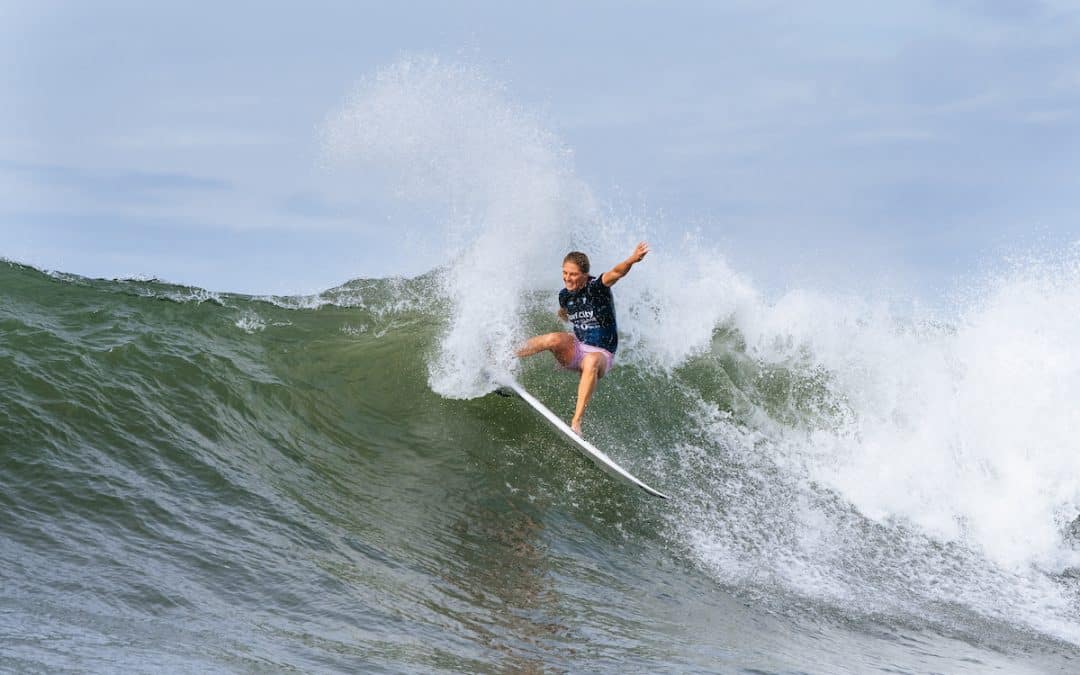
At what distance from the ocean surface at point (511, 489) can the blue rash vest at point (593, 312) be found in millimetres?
944

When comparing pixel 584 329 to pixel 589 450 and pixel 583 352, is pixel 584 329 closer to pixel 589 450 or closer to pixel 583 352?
pixel 583 352

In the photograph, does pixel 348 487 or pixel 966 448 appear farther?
pixel 966 448

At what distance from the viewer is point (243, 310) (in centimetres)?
1031

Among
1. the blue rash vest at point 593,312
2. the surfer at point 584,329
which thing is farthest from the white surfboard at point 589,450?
the blue rash vest at point 593,312

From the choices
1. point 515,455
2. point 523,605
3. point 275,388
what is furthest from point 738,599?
point 275,388

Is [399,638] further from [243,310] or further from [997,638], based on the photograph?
[243,310]

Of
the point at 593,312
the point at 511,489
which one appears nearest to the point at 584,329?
the point at 593,312

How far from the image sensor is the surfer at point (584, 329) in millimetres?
7844

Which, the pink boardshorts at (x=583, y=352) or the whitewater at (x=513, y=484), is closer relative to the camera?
the whitewater at (x=513, y=484)

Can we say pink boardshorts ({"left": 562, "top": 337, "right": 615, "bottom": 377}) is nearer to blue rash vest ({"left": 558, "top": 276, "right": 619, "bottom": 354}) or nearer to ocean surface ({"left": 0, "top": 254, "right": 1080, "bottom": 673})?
blue rash vest ({"left": 558, "top": 276, "right": 619, "bottom": 354})

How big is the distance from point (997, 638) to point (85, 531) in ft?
19.8

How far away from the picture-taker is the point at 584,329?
8.04 meters

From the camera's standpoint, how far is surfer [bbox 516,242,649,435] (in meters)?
7.84

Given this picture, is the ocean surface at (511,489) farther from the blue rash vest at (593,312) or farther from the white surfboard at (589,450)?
the blue rash vest at (593,312)
